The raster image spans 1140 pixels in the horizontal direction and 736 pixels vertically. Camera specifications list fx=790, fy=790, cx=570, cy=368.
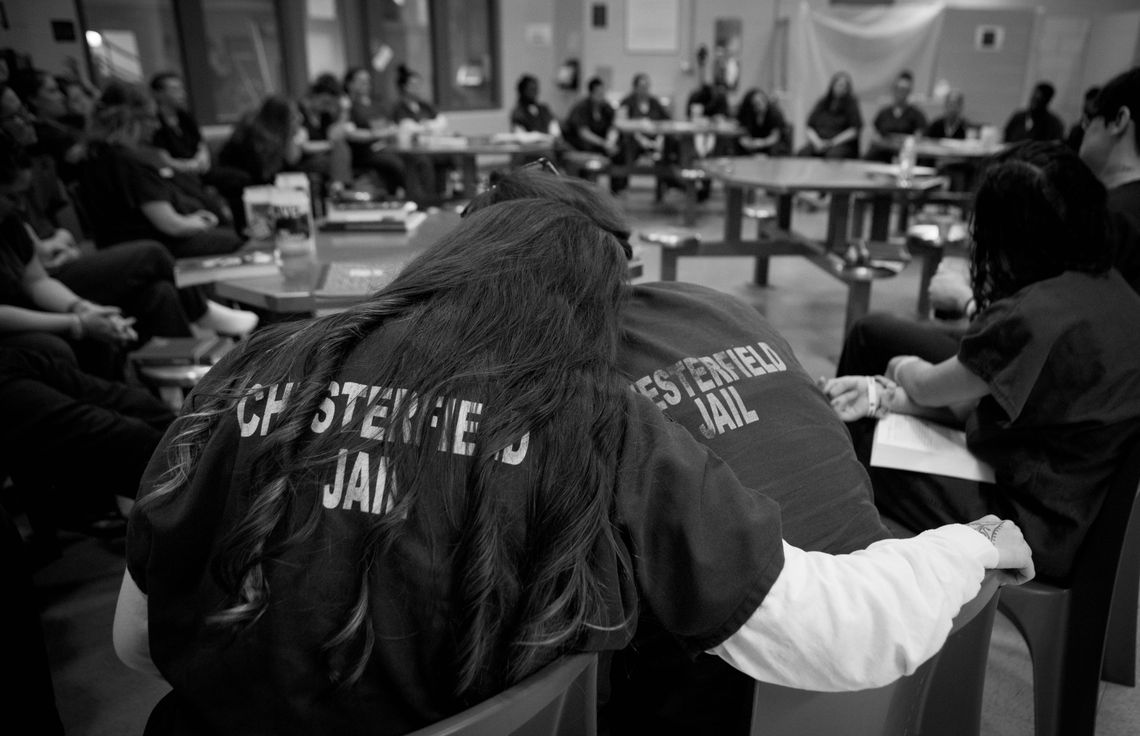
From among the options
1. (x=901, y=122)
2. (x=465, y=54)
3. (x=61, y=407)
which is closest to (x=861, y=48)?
(x=901, y=122)

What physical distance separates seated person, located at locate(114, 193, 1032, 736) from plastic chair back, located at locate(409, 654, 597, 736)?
24mm

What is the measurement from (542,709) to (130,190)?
2.99 m

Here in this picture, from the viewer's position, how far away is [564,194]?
3.49 feet

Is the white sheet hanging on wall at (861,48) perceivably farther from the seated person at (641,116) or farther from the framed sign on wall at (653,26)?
→ the seated person at (641,116)

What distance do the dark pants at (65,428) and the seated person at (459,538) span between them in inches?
47.5

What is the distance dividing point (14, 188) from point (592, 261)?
83.7 inches

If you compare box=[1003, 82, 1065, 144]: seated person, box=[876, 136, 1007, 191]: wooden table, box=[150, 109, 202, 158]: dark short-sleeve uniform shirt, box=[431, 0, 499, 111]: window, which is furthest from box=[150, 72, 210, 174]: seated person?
box=[1003, 82, 1065, 144]: seated person

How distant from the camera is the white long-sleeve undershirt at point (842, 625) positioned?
2.20 ft

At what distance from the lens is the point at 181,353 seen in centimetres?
224

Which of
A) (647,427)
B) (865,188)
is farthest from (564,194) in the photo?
(865,188)

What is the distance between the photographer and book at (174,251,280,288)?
6.64 ft

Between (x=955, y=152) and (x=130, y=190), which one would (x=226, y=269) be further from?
(x=955, y=152)

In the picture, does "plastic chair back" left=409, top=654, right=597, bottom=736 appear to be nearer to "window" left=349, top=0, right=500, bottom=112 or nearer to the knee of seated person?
the knee of seated person

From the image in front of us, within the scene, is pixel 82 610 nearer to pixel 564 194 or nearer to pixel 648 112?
pixel 564 194
